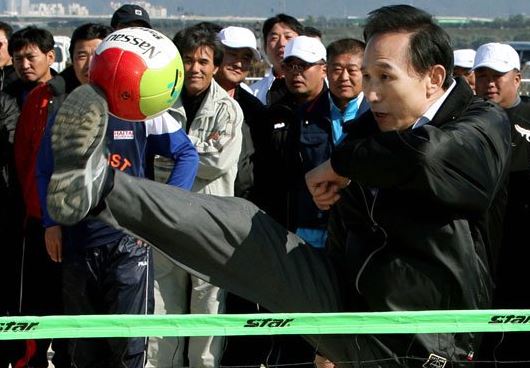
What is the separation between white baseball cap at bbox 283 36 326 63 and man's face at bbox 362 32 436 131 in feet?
11.4

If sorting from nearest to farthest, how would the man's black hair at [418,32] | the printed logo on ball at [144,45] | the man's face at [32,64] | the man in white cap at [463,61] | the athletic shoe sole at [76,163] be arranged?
the athletic shoe sole at [76,163] → the man's black hair at [418,32] → the printed logo on ball at [144,45] → the man's face at [32,64] → the man in white cap at [463,61]

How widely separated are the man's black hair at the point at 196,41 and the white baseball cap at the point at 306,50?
65cm

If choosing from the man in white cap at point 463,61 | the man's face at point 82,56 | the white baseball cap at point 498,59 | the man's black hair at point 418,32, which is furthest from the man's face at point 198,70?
the man in white cap at point 463,61

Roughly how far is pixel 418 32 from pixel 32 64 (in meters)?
4.80

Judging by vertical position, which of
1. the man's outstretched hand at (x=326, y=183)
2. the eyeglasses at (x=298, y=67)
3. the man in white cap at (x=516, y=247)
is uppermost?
the man's outstretched hand at (x=326, y=183)

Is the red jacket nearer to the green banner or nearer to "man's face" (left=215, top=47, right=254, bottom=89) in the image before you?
"man's face" (left=215, top=47, right=254, bottom=89)

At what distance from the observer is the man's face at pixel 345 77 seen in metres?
7.68

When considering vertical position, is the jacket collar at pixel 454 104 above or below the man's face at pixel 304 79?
above

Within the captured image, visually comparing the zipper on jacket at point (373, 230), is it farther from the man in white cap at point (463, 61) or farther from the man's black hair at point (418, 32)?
the man in white cap at point (463, 61)

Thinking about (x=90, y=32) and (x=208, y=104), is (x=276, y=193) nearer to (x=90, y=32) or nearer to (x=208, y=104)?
(x=208, y=104)

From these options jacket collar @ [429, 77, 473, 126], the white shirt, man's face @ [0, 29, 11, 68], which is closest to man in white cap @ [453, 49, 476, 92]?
the white shirt

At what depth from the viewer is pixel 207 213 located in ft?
15.2

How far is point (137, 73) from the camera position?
18.2 feet

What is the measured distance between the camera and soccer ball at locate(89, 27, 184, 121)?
5.36 m
